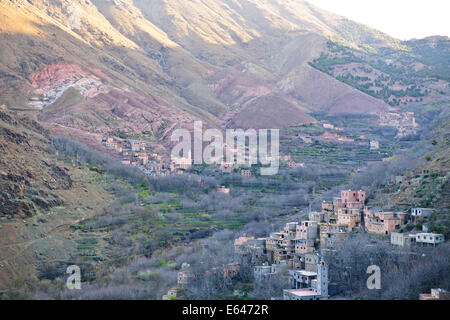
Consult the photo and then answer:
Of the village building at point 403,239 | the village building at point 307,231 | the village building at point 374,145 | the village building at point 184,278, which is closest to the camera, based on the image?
the village building at point 403,239

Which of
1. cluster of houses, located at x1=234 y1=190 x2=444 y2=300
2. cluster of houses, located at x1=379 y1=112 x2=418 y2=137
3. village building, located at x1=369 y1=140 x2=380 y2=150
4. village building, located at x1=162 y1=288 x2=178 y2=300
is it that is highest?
cluster of houses, located at x1=379 y1=112 x2=418 y2=137

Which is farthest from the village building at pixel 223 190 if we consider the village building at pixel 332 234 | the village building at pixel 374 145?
the village building at pixel 374 145

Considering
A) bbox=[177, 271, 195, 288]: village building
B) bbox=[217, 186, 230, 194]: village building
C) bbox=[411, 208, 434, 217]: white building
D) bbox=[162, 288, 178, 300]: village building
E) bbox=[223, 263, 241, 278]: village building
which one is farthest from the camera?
bbox=[217, 186, 230, 194]: village building

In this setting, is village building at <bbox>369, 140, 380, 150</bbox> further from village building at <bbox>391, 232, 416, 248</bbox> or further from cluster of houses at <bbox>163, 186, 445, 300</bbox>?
village building at <bbox>391, 232, 416, 248</bbox>

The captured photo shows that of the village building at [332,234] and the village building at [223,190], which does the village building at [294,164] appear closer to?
the village building at [223,190]

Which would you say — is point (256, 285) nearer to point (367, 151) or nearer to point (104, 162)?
point (104, 162)

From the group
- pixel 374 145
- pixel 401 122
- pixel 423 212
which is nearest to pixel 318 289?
pixel 423 212

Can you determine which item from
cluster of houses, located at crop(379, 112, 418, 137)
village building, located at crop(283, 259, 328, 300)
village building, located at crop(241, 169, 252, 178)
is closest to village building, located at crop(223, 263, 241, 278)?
village building, located at crop(283, 259, 328, 300)

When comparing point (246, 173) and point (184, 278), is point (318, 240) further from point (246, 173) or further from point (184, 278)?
point (246, 173)

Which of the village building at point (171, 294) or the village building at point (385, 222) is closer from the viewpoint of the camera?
the village building at point (171, 294)
